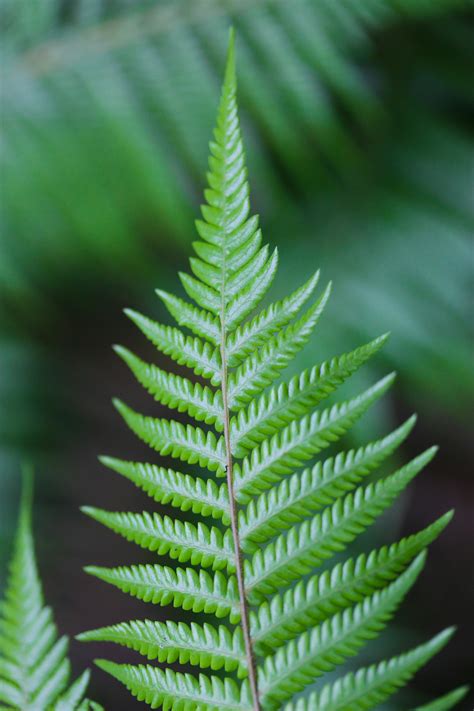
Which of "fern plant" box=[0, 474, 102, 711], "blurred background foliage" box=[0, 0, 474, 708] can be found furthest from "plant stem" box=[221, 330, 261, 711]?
"blurred background foliage" box=[0, 0, 474, 708]

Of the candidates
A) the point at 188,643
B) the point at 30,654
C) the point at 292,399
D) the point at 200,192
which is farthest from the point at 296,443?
the point at 200,192

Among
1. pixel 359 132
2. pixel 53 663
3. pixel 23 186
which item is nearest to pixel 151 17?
pixel 23 186

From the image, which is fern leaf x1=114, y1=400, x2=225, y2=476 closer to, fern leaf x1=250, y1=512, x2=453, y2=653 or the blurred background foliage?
fern leaf x1=250, y1=512, x2=453, y2=653

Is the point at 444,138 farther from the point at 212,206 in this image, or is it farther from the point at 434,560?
the point at 212,206

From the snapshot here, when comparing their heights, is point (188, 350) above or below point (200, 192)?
below

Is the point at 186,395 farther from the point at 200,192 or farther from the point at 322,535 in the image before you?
the point at 200,192

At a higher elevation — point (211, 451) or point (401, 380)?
point (401, 380)

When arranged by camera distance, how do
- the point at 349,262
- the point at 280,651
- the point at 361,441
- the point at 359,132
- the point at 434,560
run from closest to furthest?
the point at 280,651 < the point at 361,441 < the point at 349,262 < the point at 359,132 < the point at 434,560
